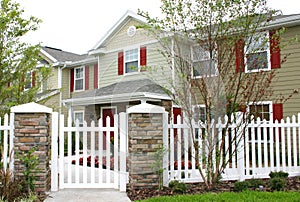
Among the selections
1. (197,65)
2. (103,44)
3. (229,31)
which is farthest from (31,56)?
(103,44)

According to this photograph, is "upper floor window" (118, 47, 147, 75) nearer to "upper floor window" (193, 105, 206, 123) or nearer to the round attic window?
the round attic window

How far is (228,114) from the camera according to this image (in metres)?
6.23

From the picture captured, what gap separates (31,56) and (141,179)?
4.27m

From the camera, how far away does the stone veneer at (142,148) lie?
18.2ft

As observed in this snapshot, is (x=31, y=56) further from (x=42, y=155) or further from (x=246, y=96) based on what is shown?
(x=246, y=96)

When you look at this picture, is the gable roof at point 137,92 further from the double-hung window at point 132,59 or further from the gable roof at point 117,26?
the gable roof at point 117,26

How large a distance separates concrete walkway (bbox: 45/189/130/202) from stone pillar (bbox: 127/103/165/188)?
0.45 meters

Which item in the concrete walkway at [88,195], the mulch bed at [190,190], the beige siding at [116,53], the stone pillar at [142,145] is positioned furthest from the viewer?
the beige siding at [116,53]

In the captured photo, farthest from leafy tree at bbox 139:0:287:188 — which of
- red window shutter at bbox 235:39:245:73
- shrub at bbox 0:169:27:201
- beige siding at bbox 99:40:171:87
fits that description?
beige siding at bbox 99:40:171:87

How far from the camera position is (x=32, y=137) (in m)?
5.35

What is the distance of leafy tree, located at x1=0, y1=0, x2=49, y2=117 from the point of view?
Result: 6.89 meters

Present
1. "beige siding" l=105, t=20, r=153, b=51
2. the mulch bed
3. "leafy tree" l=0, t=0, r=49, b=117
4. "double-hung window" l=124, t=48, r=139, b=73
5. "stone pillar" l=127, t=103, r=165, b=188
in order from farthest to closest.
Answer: "beige siding" l=105, t=20, r=153, b=51, "double-hung window" l=124, t=48, r=139, b=73, "leafy tree" l=0, t=0, r=49, b=117, "stone pillar" l=127, t=103, r=165, b=188, the mulch bed

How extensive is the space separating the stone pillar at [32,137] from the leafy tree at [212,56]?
8.22ft

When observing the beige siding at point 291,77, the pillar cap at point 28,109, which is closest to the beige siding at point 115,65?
the beige siding at point 291,77
